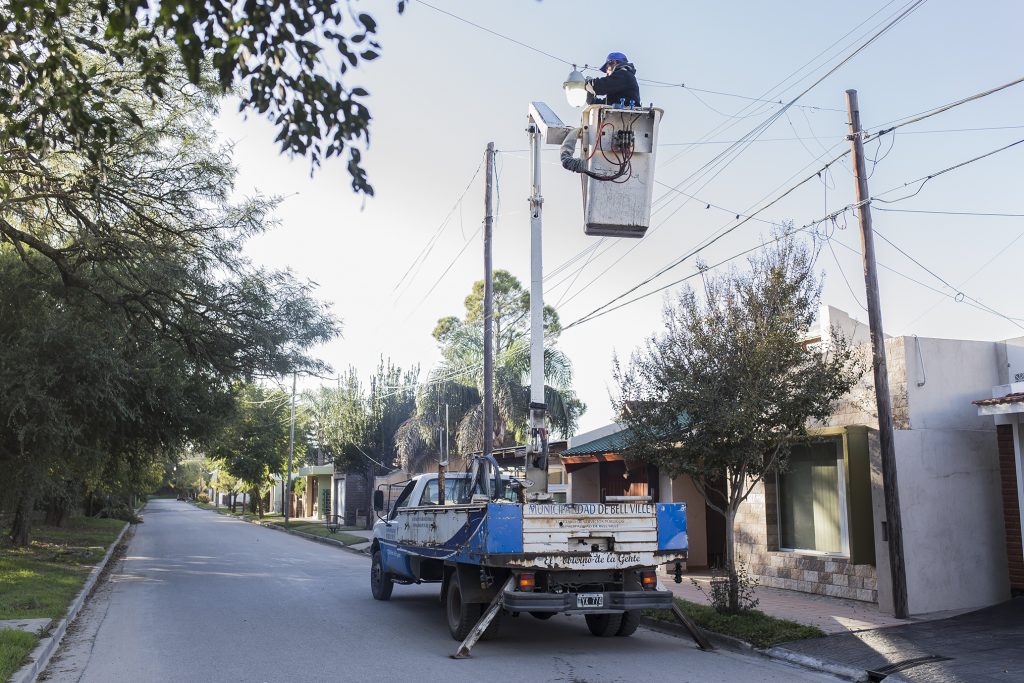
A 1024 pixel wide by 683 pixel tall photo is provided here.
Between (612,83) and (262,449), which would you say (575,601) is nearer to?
(612,83)

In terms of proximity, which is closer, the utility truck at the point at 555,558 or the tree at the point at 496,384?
the utility truck at the point at 555,558

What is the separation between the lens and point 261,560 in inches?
931

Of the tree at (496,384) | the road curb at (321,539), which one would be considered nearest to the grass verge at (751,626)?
the road curb at (321,539)

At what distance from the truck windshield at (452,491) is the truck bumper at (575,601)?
365cm

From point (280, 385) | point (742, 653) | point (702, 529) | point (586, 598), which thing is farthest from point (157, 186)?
point (702, 529)

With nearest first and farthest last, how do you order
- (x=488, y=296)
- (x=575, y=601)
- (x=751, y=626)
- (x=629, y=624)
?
(x=575, y=601)
(x=751, y=626)
(x=629, y=624)
(x=488, y=296)

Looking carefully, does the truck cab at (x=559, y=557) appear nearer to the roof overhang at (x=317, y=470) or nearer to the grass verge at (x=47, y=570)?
the grass verge at (x=47, y=570)

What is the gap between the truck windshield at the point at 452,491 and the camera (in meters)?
13.5

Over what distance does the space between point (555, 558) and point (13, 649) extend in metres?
5.79

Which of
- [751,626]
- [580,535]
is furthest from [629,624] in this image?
[580,535]

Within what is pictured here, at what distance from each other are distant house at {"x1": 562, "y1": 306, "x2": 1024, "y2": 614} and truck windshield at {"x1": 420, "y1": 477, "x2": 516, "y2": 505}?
4.97 ft

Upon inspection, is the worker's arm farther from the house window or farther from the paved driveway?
the house window

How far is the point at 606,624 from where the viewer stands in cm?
1113

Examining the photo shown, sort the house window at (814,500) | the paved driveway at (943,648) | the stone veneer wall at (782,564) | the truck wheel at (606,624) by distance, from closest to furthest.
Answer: the paved driveway at (943,648) < the truck wheel at (606,624) < the stone veneer wall at (782,564) < the house window at (814,500)
